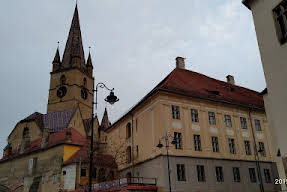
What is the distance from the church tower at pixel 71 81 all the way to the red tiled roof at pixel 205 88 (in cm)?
3280

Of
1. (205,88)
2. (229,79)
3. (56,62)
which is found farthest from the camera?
(56,62)

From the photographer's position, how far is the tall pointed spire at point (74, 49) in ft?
229

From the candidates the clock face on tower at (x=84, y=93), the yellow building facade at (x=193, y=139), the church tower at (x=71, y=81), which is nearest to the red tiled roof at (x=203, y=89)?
the yellow building facade at (x=193, y=139)

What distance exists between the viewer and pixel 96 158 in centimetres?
3656

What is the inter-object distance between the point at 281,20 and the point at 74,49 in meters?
63.3

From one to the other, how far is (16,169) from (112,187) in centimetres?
2526

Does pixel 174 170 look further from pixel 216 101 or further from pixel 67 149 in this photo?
pixel 67 149

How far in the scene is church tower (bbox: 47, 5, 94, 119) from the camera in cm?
6500

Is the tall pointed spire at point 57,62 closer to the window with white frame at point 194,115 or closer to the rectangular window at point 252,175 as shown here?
the window with white frame at point 194,115

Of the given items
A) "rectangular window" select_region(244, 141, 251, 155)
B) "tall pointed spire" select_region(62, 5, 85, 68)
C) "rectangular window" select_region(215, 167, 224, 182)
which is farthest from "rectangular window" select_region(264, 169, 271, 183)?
"tall pointed spire" select_region(62, 5, 85, 68)

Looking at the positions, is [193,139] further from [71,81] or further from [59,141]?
[71,81]

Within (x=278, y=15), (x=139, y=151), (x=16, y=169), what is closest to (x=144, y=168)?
(x=139, y=151)

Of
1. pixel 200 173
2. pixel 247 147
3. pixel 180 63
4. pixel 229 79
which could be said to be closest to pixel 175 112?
pixel 200 173

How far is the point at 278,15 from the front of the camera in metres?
13.6
